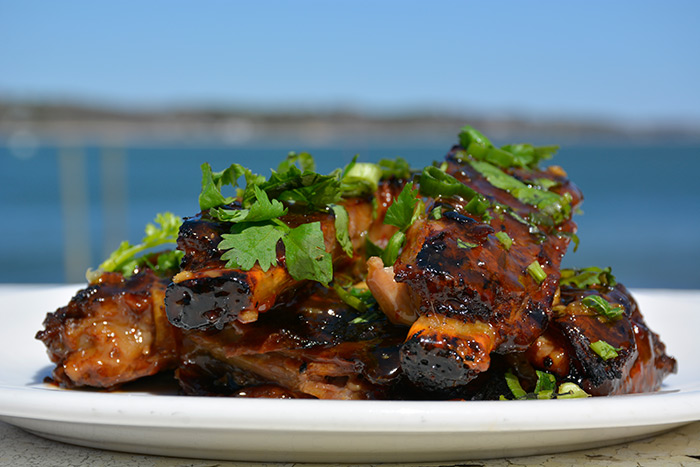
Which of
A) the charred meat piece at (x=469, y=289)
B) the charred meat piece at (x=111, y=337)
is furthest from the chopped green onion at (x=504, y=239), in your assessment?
the charred meat piece at (x=111, y=337)

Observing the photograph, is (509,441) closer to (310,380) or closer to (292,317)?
(310,380)

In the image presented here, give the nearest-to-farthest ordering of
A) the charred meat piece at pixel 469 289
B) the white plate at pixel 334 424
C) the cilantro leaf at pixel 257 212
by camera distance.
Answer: the white plate at pixel 334 424
the charred meat piece at pixel 469 289
the cilantro leaf at pixel 257 212

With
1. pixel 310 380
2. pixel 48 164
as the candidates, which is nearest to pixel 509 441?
pixel 310 380

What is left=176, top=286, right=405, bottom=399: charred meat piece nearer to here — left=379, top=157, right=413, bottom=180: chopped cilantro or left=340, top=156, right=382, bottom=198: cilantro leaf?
left=340, top=156, right=382, bottom=198: cilantro leaf

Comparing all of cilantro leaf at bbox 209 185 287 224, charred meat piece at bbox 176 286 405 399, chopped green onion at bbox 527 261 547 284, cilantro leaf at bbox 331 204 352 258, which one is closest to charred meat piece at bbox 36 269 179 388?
charred meat piece at bbox 176 286 405 399

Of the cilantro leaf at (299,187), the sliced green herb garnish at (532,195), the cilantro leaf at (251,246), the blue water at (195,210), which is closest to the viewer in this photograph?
the cilantro leaf at (251,246)

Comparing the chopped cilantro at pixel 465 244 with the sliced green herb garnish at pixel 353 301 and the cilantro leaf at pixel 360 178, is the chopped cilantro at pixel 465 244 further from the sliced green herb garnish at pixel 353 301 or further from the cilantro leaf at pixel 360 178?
the cilantro leaf at pixel 360 178
